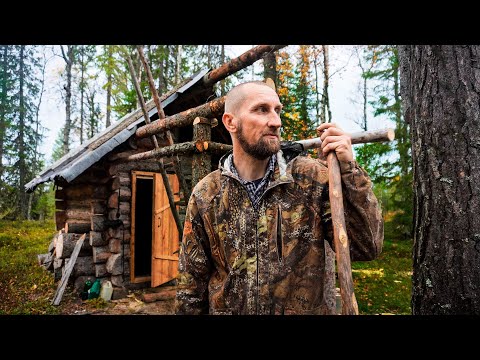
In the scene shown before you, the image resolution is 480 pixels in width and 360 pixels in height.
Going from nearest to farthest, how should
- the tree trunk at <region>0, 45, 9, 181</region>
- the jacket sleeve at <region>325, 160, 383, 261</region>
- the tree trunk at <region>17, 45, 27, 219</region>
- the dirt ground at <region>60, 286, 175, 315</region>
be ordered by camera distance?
the jacket sleeve at <region>325, 160, 383, 261</region>
the dirt ground at <region>60, 286, 175, 315</region>
the tree trunk at <region>0, 45, 9, 181</region>
the tree trunk at <region>17, 45, 27, 219</region>

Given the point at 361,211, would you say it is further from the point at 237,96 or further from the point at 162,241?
the point at 162,241

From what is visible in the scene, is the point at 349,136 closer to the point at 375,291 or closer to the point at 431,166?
the point at 431,166

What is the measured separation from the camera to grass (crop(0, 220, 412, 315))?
21.2 feet

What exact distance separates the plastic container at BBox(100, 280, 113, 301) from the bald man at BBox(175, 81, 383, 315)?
537 centimetres

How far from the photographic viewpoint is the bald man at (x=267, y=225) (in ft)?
5.67

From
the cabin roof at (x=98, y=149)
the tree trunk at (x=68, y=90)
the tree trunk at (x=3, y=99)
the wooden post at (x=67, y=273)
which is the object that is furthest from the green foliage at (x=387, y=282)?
the tree trunk at (x=3, y=99)

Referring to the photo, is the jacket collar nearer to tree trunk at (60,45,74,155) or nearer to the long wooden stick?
the long wooden stick

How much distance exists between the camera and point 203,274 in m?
2.17

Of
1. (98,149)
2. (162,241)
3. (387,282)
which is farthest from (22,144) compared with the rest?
(387,282)

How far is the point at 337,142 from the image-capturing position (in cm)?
162

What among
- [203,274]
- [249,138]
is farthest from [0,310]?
[249,138]

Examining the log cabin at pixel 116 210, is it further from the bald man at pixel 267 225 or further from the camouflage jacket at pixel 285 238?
the camouflage jacket at pixel 285 238

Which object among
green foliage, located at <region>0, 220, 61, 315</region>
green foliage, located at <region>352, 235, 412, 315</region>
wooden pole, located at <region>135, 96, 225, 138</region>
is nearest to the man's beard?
wooden pole, located at <region>135, 96, 225, 138</region>
